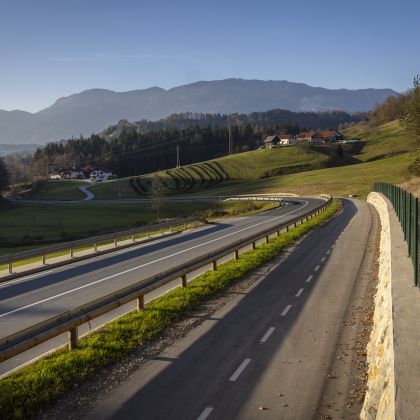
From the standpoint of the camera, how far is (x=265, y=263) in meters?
22.1

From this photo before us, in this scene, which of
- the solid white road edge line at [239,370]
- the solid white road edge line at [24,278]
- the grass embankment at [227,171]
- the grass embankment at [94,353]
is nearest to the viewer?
the grass embankment at [94,353]

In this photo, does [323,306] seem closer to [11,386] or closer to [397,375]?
[397,375]

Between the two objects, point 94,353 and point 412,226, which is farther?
point 412,226

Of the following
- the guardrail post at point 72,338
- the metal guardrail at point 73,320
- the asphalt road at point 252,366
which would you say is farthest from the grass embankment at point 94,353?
the asphalt road at point 252,366

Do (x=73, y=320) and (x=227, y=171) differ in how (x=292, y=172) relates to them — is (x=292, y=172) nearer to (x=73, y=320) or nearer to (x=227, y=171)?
(x=227, y=171)

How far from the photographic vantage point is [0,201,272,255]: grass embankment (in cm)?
5974

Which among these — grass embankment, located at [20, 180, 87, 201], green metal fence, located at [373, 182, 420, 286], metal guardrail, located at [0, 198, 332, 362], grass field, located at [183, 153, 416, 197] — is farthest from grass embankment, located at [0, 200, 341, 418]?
grass embankment, located at [20, 180, 87, 201]

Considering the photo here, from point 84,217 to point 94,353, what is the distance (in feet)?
238

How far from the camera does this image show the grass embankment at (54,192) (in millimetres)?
129750

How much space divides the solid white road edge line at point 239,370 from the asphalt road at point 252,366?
2 cm

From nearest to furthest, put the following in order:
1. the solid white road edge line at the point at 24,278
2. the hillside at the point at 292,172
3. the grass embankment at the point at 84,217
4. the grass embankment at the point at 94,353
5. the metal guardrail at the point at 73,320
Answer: the grass embankment at the point at 94,353, the metal guardrail at the point at 73,320, the solid white road edge line at the point at 24,278, the grass embankment at the point at 84,217, the hillside at the point at 292,172

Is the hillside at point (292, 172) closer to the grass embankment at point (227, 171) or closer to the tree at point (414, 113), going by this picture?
the grass embankment at point (227, 171)

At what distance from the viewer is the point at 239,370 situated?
980 centimetres

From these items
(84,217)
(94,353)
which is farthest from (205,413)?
(84,217)
